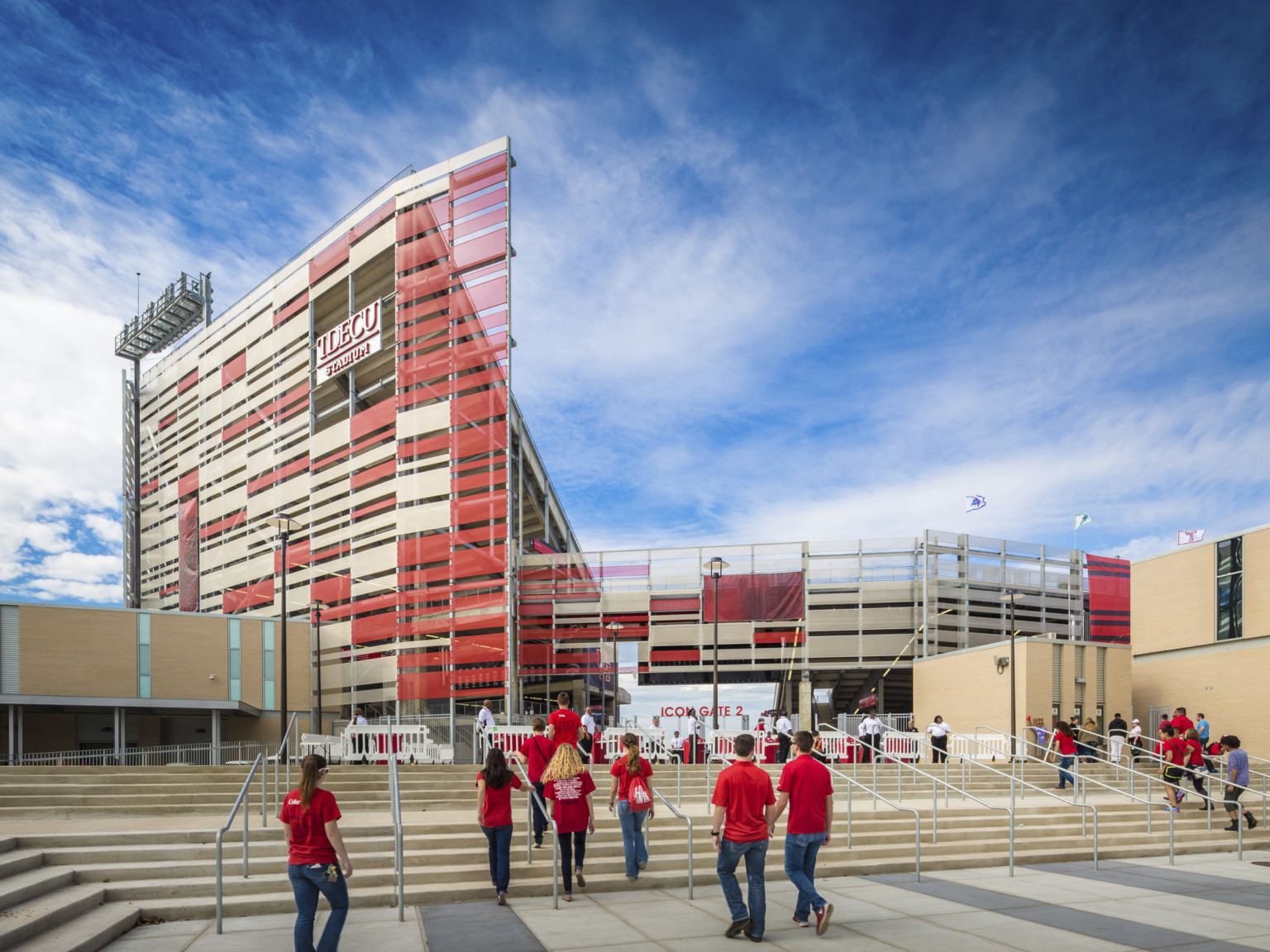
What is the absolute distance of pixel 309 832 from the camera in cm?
670

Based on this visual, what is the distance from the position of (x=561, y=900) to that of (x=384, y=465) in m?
33.2

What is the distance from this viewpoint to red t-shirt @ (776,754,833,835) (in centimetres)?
819

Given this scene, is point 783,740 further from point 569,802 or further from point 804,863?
point 804,863

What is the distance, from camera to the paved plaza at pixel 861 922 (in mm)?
7992

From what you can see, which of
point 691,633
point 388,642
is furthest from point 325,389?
point 691,633

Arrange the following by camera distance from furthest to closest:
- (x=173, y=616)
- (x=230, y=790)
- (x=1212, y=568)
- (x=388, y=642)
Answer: (x=388, y=642) < (x=173, y=616) < (x=1212, y=568) < (x=230, y=790)

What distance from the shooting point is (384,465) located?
1617 inches

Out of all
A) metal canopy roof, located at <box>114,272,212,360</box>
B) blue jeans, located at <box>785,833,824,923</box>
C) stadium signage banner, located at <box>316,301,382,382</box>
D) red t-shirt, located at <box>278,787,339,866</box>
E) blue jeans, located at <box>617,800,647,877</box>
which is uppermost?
metal canopy roof, located at <box>114,272,212,360</box>

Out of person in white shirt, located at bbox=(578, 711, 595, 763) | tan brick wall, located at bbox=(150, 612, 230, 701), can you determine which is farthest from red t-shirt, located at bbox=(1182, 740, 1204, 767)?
tan brick wall, located at bbox=(150, 612, 230, 701)

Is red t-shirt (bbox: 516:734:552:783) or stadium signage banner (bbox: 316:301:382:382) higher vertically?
stadium signage banner (bbox: 316:301:382:382)

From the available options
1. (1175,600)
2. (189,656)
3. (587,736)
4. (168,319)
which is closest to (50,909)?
(587,736)

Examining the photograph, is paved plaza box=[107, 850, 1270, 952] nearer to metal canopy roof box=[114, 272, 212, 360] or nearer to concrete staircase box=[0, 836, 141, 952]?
concrete staircase box=[0, 836, 141, 952]

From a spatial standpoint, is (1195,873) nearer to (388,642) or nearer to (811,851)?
(811,851)

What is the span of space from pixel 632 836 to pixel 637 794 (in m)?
0.72
